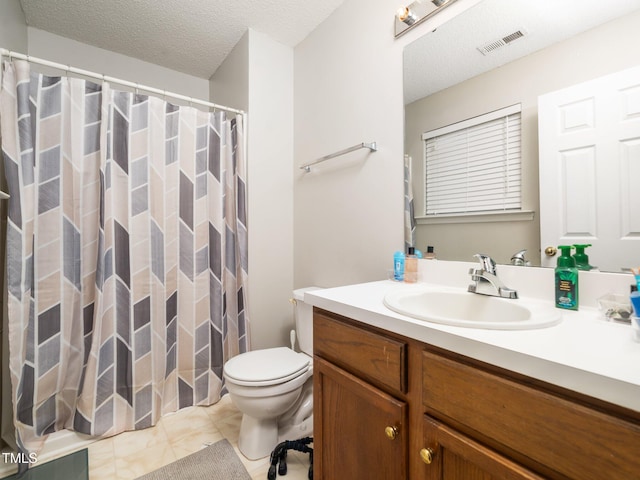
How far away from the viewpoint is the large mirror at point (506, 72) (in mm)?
827

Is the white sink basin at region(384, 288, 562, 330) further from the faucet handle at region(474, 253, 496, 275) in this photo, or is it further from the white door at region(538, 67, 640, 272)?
the white door at region(538, 67, 640, 272)

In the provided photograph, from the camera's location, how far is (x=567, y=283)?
0.82 meters

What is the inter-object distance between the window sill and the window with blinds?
0.05 ft

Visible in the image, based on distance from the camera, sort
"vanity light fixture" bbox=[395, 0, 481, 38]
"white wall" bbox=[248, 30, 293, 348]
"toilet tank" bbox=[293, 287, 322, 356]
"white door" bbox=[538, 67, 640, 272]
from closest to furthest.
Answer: "white door" bbox=[538, 67, 640, 272] → "vanity light fixture" bbox=[395, 0, 481, 38] → "toilet tank" bbox=[293, 287, 322, 356] → "white wall" bbox=[248, 30, 293, 348]

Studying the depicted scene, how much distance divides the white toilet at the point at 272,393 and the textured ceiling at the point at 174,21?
1661 mm

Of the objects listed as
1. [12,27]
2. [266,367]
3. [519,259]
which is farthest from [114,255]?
[519,259]

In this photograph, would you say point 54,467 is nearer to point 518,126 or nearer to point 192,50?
point 518,126

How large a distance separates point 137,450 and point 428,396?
58.7 inches

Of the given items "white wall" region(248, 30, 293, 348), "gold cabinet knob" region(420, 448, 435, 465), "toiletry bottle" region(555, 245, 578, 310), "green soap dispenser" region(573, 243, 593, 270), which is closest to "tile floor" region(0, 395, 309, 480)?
"white wall" region(248, 30, 293, 348)

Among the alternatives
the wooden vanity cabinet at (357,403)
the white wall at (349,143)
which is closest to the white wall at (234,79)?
the white wall at (349,143)

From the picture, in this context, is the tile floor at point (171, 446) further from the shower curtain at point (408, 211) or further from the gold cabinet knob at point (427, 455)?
the shower curtain at point (408, 211)

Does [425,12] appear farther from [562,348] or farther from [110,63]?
[110,63]

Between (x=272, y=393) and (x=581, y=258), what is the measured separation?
122 centimetres

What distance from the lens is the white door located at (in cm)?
78
